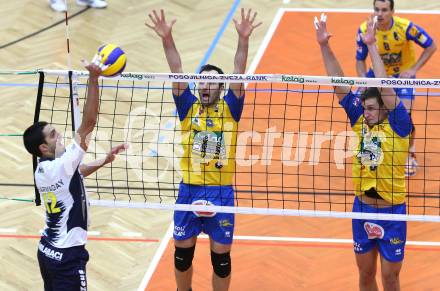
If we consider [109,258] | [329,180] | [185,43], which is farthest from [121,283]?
[185,43]

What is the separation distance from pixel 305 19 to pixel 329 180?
5353 mm

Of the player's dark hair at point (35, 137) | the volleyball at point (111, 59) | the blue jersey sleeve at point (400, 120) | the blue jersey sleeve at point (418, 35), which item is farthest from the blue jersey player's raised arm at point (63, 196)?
the blue jersey sleeve at point (418, 35)

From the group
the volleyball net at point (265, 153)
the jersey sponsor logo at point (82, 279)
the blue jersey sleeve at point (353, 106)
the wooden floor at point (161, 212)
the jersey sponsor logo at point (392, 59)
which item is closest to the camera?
the jersey sponsor logo at point (82, 279)

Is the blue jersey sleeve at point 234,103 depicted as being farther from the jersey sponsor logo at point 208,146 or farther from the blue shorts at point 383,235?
the blue shorts at point 383,235

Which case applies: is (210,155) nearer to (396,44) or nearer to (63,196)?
(63,196)

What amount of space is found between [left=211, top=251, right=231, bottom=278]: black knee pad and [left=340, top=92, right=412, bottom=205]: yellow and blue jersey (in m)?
1.55

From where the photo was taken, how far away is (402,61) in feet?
40.4

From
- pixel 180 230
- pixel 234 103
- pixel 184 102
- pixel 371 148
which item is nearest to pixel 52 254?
pixel 180 230

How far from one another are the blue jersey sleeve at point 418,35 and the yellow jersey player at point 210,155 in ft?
10.8

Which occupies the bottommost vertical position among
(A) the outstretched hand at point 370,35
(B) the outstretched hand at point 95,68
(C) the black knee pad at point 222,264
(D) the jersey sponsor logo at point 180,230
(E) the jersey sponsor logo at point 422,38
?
(C) the black knee pad at point 222,264

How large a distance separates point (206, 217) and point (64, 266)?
1.63 m

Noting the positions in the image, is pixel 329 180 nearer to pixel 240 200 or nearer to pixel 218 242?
pixel 240 200

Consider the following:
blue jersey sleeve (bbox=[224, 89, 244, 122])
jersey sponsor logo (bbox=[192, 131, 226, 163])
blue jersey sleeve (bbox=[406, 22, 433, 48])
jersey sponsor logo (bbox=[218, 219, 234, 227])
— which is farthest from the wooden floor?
blue jersey sleeve (bbox=[406, 22, 433, 48])

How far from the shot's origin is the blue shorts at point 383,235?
9.26 meters
